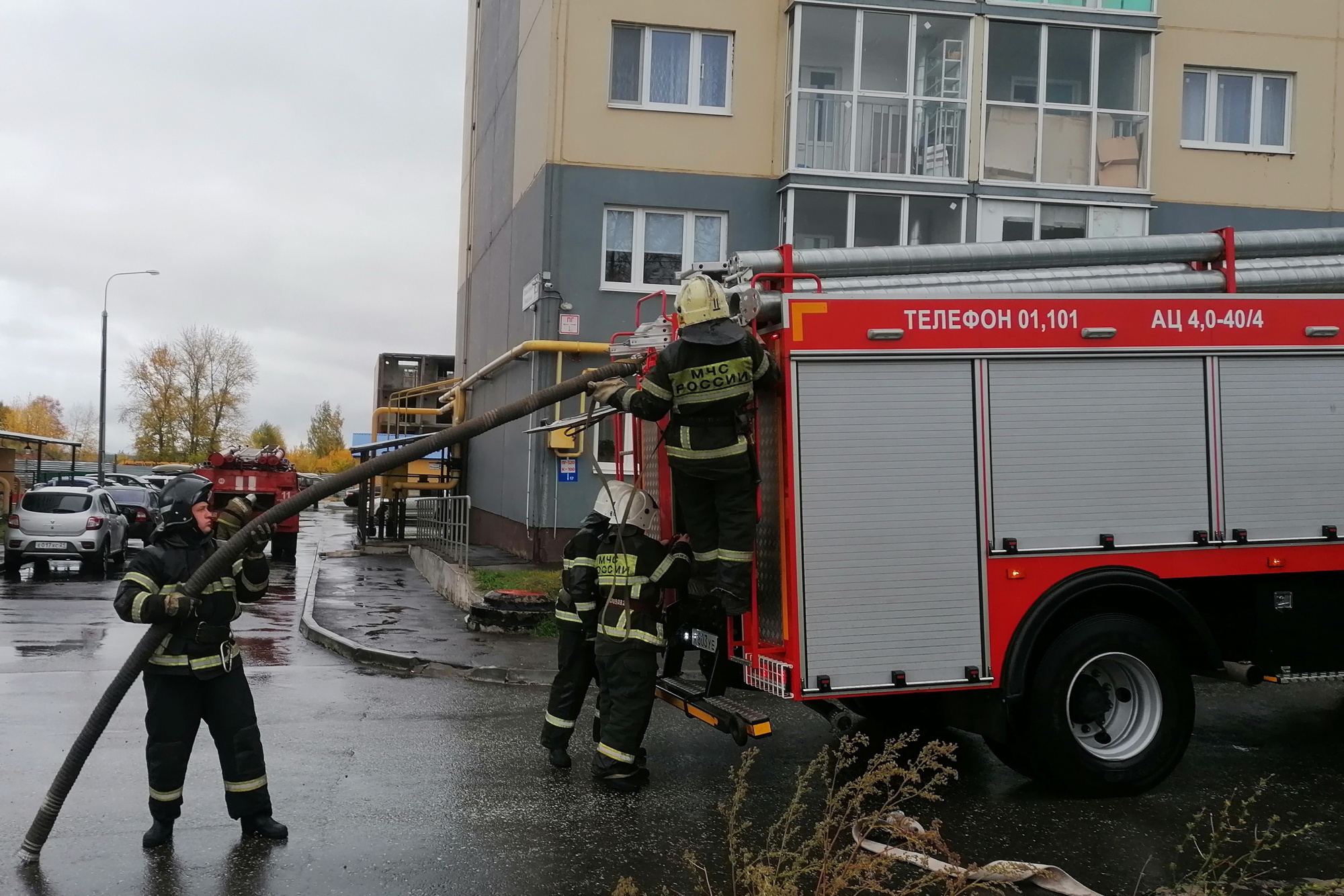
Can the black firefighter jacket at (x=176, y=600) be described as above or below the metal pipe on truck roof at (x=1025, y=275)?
below

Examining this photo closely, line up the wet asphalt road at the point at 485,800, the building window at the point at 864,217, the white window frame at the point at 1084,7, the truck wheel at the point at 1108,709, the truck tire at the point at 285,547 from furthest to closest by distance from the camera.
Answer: the truck tire at the point at 285,547, the white window frame at the point at 1084,7, the building window at the point at 864,217, the truck wheel at the point at 1108,709, the wet asphalt road at the point at 485,800

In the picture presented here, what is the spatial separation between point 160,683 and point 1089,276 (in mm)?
5862

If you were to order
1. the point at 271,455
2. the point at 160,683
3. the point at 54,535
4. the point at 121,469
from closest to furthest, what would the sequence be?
the point at 160,683 < the point at 54,535 < the point at 271,455 < the point at 121,469

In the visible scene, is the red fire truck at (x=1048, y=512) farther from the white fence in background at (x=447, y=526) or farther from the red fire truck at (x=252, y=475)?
the red fire truck at (x=252, y=475)

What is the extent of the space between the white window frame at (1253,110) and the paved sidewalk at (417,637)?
47.7 feet

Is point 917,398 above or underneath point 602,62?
underneath

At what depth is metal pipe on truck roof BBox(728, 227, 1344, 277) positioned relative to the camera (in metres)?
7.02

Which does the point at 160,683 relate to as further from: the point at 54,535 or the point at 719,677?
the point at 54,535

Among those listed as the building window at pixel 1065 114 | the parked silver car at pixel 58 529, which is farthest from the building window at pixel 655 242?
the parked silver car at pixel 58 529

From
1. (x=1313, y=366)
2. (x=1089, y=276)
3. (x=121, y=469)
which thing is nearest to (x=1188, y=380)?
Result: (x=1313, y=366)

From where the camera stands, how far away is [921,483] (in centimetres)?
594

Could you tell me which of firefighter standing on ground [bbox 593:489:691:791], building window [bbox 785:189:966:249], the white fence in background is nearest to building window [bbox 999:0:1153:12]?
building window [bbox 785:189:966:249]

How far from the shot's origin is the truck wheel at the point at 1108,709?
6004 millimetres

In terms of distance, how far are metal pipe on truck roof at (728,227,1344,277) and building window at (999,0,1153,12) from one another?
11986 millimetres
